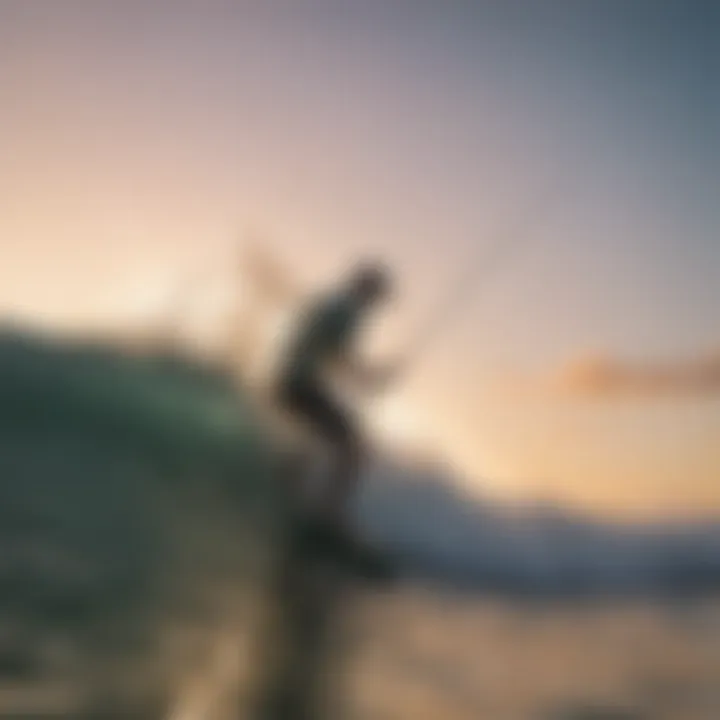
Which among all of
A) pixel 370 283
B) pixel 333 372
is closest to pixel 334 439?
pixel 333 372

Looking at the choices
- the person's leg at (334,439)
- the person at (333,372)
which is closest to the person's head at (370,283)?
the person at (333,372)

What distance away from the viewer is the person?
1322 millimetres

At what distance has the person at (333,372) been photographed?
4.34ft

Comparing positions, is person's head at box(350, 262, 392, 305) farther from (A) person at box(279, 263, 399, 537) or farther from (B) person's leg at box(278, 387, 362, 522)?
(B) person's leg at box(278, 387, 362, 522)

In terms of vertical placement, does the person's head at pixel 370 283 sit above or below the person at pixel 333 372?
above

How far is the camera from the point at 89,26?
1.44m

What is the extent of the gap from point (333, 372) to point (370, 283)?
0.13 metres

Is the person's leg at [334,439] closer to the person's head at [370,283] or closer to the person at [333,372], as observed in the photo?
the person at [333,372]

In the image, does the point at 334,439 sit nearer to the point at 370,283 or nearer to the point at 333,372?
the point at 333,372

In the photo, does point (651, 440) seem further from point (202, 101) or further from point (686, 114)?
point (202, 101)

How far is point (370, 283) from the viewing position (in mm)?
1394

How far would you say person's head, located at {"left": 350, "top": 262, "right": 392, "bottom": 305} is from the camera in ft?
4.54

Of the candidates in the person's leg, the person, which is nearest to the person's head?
the person

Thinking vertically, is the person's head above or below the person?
above
